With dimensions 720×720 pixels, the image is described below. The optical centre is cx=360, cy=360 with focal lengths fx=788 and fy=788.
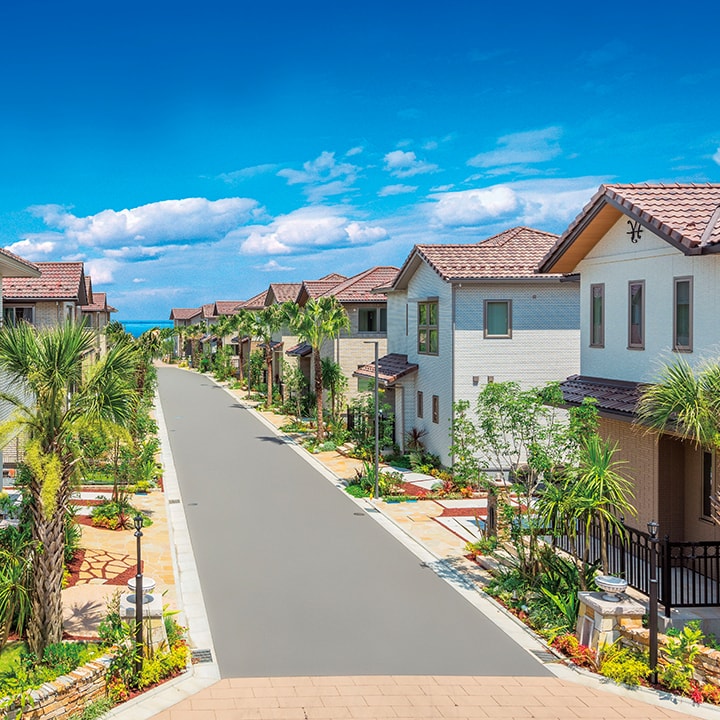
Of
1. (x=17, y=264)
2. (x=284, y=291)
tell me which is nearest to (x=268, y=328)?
(x=284, y=291)

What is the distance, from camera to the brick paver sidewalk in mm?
10352

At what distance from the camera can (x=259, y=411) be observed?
4931cm

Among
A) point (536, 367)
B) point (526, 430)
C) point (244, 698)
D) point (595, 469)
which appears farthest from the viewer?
point (536, 367)

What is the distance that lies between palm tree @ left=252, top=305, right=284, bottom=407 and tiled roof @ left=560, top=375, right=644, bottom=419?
95.6 feet

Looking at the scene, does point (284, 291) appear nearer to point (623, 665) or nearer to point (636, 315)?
point (636, 315)

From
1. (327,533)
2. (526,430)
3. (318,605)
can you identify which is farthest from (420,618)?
(327,533)

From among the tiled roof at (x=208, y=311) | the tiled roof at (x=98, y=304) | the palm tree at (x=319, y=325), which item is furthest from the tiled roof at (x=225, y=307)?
the palm tree at (x=319, y=325)

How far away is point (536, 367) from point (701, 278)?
41.7ft

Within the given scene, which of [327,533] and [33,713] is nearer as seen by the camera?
[33,713]

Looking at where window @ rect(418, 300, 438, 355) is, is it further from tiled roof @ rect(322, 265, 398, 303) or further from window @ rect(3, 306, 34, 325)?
window @ rect(3, 306, 34, 325)

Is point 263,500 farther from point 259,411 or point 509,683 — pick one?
point 259,411

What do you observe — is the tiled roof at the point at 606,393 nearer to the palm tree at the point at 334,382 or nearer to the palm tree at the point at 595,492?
the palm tree at the point at 595,492

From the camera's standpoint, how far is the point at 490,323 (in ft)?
86.9

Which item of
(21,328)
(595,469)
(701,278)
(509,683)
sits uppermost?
(701,278)
